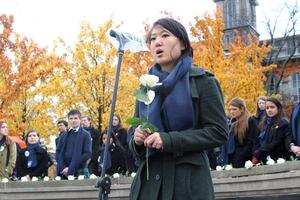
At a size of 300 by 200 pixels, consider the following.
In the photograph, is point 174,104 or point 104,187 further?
point 104,187

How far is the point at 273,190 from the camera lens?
A: 4938 mm

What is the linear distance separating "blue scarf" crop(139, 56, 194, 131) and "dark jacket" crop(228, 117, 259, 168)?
14.3ft

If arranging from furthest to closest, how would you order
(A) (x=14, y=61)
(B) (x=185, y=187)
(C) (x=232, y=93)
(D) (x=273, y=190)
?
(A) (x=14, y=61) < (C) (x=232, y=93) < (D) (x=273, y=190) < (B) (x=185, y=187)

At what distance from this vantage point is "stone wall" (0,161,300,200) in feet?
15.9

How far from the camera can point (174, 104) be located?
2.29 meters

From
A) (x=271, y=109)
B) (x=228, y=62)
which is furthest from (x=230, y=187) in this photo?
(x=228, y=62)

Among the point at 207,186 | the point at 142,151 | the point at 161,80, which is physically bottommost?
the point at 207,186

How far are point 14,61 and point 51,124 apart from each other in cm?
328

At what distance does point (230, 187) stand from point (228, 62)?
14930mm

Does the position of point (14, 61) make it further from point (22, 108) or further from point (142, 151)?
point (142, 151)

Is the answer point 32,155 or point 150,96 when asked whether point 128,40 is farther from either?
point 32,155

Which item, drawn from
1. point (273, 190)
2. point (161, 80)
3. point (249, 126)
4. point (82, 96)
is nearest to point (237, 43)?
point (82, 96)

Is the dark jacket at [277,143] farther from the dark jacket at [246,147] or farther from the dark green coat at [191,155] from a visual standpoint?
the dark green coat at [191,155]

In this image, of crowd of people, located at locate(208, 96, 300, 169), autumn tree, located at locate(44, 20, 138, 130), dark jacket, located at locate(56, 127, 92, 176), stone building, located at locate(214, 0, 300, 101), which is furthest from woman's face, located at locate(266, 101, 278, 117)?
stone building, located at locate(214, 0, 300, 101)
